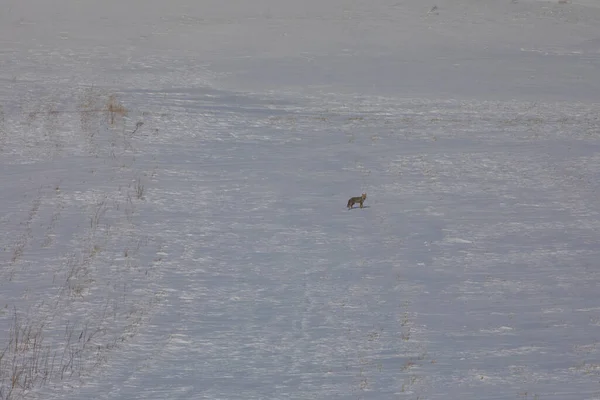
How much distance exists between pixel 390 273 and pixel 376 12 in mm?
27151

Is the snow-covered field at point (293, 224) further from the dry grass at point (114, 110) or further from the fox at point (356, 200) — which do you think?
the fox at point (356, 200)

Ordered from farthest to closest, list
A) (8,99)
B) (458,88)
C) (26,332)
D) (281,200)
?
(458,88) < (8,99) < (281,200) < (26,332)

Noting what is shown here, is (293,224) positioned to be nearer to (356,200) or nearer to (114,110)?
(356,200)

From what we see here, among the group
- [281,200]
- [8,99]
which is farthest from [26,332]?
[8,99]

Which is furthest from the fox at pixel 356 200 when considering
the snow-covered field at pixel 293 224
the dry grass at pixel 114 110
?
the dry grass at pixel 114 110

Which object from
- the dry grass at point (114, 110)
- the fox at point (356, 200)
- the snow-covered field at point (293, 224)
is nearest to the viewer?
the snow-covered field at point (293, 224)

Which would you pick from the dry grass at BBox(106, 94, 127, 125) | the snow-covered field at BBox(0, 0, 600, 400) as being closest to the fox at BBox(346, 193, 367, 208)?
the snow-covered field at BBox(0, 0, 600, 400)

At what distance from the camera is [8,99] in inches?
792

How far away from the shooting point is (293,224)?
518 inches

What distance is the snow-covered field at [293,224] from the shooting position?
26.6 feet

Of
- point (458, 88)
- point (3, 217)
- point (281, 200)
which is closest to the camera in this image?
point (3, 217)

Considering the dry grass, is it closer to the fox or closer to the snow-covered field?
the snow-covered field

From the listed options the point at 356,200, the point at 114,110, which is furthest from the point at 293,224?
the point at 114,110

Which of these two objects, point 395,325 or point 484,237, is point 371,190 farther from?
point 395,325
